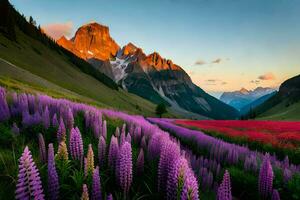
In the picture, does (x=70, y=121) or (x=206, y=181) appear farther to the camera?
(x=70, y=121)

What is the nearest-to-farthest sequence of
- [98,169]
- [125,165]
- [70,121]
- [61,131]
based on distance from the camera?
[98,169]
[125,165]
[61,131]
[70,121]

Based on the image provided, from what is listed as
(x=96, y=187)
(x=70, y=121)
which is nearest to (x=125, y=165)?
(x=96, y=187)

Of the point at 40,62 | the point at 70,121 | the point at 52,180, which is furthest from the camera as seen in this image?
the point at 40,62

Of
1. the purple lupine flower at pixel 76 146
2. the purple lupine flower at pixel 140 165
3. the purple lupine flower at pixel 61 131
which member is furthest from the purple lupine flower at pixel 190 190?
the purple lupine flower at pixel 61 131

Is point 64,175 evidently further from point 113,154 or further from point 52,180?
point 113,154

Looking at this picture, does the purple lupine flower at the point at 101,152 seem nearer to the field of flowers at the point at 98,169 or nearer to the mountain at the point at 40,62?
the field of flowers at the point at 98,169

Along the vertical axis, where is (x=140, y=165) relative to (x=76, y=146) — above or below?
below

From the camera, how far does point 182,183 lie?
8.63 feet

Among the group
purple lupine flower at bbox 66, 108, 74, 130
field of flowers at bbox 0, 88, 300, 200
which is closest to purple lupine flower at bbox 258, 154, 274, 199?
field of flowers at bbox 0, 88, 300, 200

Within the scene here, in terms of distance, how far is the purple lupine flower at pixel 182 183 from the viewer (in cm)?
236

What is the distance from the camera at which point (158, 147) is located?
4.75 meters

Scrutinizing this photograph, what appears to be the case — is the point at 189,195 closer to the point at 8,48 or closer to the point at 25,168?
the point at 25,168

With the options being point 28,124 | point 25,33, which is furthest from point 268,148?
point 25,33

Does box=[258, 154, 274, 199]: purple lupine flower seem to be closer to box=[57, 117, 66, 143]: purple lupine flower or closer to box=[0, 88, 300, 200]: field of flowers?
box=[0, 88, 300, 200]: field of flowers
